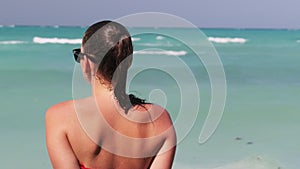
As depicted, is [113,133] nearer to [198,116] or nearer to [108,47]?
[108,47]

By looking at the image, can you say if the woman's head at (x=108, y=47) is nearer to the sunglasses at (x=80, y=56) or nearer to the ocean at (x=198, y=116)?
the sunglasses at (x=80, y=56)

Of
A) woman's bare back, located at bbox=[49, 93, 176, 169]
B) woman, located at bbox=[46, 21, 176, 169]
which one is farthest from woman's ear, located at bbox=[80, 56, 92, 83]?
woman's bare back, located at bbox=[49, 93, 176, 169]

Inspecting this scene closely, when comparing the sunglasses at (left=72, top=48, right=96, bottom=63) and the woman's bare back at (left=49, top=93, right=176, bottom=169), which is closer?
the sunglasses at (left=72, top=48, right=96, bottom=63)

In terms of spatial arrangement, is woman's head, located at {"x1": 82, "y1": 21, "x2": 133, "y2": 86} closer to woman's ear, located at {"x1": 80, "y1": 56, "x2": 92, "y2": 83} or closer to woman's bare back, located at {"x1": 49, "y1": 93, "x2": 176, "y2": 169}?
woman's ear, located at {"x1": 80, "y1": 56, "x2": 92, "y2": 83}

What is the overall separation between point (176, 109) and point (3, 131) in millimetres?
2535

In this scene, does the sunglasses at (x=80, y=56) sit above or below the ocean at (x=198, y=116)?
above

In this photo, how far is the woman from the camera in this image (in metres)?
1.72

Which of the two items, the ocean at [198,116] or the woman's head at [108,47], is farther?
the ocean at [198,116]

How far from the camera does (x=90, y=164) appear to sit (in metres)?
1.89

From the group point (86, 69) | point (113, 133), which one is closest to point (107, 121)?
point (113, 133)

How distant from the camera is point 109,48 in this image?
1714 mm

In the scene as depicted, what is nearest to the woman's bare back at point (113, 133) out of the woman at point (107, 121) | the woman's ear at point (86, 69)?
the woman at point (107, 121)

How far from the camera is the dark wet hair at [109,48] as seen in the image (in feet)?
5.62

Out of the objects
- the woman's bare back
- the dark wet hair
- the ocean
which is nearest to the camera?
the dark wet hair
